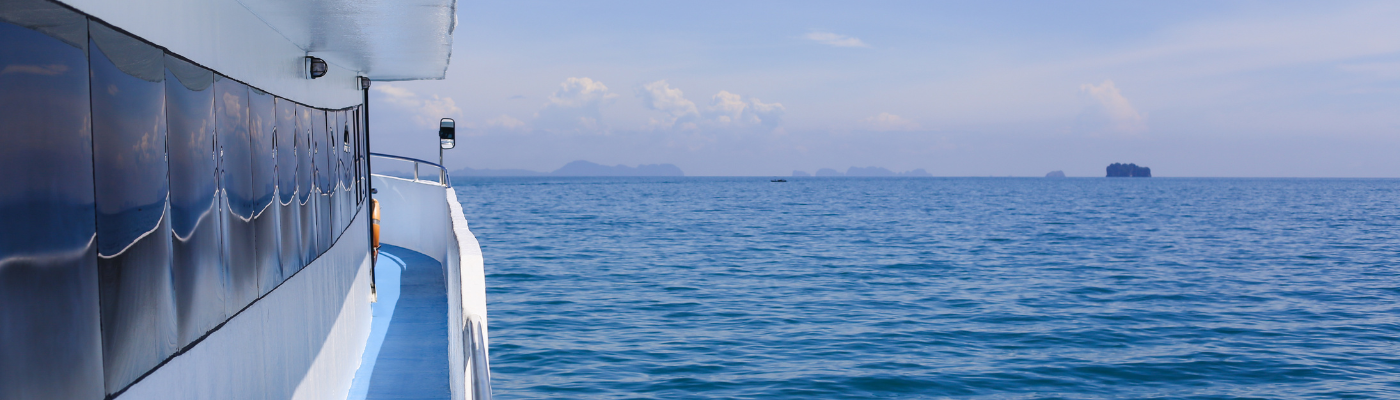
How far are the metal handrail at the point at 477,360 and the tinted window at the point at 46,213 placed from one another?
906mm

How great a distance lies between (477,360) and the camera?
8.53 feet

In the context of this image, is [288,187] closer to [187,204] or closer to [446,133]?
[187,204]

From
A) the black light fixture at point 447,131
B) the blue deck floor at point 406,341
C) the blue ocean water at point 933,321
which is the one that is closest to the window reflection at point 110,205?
the blue deck floor at point 406,341

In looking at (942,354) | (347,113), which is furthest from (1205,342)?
(347,113)

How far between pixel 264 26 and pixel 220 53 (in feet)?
3.58

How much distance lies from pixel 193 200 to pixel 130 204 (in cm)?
57

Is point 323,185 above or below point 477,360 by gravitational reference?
above

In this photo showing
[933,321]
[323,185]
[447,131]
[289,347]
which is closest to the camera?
[289,347]

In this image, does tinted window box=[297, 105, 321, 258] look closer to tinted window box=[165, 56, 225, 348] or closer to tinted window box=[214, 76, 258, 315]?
tinted window box=[214, 76, 258, 315]

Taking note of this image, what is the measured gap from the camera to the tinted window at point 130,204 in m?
2.20

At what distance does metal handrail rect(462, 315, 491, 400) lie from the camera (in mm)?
2408

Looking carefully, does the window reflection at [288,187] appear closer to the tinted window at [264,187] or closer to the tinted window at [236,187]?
the tinted window at [264,187]

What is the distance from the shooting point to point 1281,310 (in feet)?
55.4

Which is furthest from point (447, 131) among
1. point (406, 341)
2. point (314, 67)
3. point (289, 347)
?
point (289, 347)
